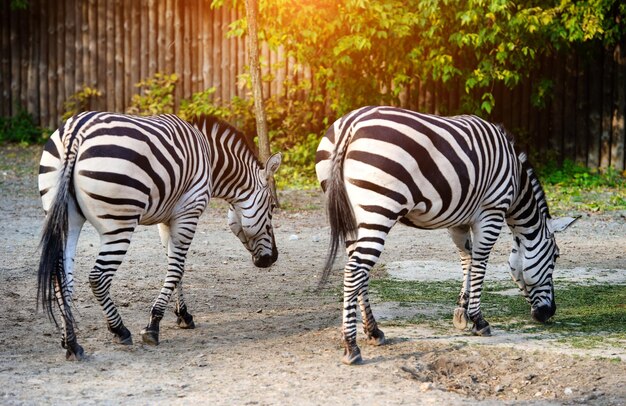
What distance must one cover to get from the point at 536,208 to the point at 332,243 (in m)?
1.95

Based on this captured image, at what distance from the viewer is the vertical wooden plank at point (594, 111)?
1446 cm

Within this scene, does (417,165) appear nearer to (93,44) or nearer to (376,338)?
(376,338)

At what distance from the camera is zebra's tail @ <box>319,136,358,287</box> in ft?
19.1

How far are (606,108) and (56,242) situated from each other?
11.0m

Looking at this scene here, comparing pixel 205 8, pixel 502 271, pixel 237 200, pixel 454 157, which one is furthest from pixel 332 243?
pixel 205 8

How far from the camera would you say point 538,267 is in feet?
22.7

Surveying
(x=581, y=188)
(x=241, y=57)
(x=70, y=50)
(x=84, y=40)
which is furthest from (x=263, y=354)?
(x=70, y=50)

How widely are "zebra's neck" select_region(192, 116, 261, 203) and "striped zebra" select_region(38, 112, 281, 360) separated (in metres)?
0.26

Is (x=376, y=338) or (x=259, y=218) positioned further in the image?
(x=259, y=218)

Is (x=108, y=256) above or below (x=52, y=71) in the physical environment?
below

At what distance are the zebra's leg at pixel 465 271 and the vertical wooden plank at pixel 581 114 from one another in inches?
332

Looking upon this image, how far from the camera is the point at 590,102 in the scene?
47.8 feet

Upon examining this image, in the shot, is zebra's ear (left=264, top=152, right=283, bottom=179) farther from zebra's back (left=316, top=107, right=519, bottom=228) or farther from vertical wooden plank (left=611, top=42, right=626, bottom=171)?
vertical wooden plank (left=611, top=42, right=626, bottom=171)

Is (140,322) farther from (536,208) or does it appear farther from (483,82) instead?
(483,82)
